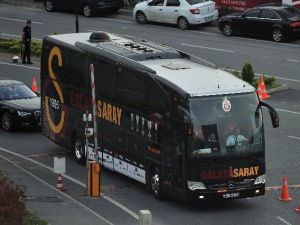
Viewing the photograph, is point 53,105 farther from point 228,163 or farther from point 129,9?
point 129,9

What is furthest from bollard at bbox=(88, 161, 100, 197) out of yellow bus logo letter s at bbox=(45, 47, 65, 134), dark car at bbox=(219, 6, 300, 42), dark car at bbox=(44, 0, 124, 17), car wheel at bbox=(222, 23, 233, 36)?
dark car at bbox=(44, 0, 124, 17)

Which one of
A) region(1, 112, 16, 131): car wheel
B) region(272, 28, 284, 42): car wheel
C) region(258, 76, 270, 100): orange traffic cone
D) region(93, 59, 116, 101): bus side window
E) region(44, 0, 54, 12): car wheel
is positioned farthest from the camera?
region(44, 0, 54, 12): car wheel

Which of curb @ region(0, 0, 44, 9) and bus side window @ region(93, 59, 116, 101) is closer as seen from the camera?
bus side window @ region(93, 59, 116, 101)

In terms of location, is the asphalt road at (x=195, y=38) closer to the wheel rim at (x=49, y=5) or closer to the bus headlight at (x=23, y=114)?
the wheel rim at (x=49, y=5)

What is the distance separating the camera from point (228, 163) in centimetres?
2188

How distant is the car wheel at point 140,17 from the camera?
4911 cm

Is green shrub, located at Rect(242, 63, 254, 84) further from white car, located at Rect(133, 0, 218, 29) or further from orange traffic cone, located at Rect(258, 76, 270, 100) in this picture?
white car, located at Rect(133, 0, 218, 29)

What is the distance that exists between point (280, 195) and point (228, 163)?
217cm

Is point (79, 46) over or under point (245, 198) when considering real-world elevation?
over

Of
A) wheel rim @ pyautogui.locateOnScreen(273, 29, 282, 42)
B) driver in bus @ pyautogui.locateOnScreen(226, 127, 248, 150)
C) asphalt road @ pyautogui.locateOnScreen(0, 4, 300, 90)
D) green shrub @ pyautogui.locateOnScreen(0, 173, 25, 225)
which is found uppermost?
green shrub @ pyautogui.locateOnScreen(0, 173, 25, 225)

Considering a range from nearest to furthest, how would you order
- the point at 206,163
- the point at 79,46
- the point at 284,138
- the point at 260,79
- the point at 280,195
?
the point at 206,163, the point at 280,195, the point at 79,46, the point at 284,138, the point at 260,79

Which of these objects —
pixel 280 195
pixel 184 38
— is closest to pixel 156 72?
pixel 280 195

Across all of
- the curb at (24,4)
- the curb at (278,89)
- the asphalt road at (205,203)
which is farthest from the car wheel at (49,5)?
the curb at (278,89)

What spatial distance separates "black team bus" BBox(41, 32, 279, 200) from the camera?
21766 millimetres
